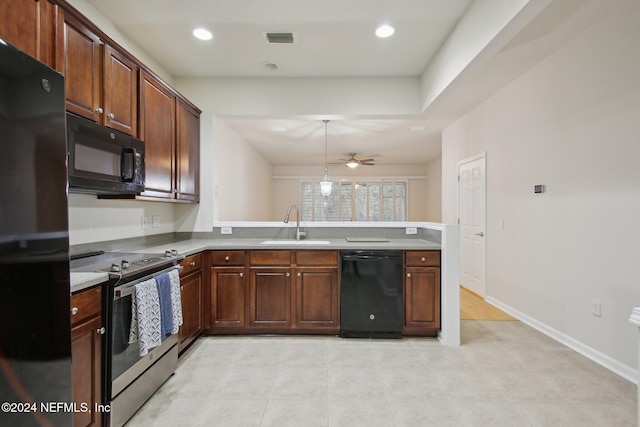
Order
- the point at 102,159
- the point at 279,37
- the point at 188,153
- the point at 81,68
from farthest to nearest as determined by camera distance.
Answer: the point at 188,153, the point at 279,37, the point at 102,159, the point at 81,68

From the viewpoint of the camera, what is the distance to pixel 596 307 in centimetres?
234

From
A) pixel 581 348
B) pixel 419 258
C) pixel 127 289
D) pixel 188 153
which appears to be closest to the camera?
pixel 127 289

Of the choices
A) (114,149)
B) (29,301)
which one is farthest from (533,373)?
(114,149)

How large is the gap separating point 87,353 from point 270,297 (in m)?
1.53

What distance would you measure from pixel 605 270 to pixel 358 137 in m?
4.10

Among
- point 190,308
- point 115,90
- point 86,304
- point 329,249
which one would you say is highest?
point 115,90

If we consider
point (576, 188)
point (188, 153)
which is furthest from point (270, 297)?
point (576, 188)

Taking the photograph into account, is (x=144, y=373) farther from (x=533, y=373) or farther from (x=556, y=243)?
(x=556, y=243)

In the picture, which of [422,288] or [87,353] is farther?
[422,288]

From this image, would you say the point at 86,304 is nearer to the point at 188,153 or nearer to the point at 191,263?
the point at 191,263

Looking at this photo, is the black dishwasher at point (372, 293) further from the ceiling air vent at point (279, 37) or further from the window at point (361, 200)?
Answer: the window at point (361, 200)

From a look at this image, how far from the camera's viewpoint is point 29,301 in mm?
802

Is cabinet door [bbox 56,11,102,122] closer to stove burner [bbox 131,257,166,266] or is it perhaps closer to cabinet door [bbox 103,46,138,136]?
cabinet door [bbox 103,46,138,136]

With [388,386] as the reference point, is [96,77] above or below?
above
